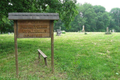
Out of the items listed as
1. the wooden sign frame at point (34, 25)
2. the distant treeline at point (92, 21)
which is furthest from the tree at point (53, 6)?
the distant treeline at point (92, 21)

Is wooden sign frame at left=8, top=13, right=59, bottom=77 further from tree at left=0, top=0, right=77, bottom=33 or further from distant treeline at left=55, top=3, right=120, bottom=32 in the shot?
distant treeline at left=55, top=3, right=120, bottom=32

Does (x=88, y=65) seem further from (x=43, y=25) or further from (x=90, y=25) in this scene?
(x=90, y=25)

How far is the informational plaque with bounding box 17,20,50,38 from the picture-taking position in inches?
179

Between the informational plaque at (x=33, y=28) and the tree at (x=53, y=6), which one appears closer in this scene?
the informational plaque at (x=33, y=28)

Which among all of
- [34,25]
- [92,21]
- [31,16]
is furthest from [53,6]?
[92,21]

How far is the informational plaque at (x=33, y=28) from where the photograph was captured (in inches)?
179

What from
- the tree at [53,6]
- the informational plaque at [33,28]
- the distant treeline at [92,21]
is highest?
the distant treeline at [92,21]

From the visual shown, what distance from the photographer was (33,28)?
4.60m

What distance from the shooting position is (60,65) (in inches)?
228

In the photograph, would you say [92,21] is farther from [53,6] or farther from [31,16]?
[31,16]

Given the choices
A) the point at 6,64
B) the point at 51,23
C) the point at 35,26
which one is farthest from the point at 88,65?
the point at 6,64

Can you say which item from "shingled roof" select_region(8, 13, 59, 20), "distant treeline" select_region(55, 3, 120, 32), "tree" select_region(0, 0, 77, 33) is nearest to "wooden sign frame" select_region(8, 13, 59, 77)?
"shingled roof" select_region(8, 13, 59, 20)

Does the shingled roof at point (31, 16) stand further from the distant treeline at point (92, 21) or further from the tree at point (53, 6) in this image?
the distant treeline at point (92, 21)

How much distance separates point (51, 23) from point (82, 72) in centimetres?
237
